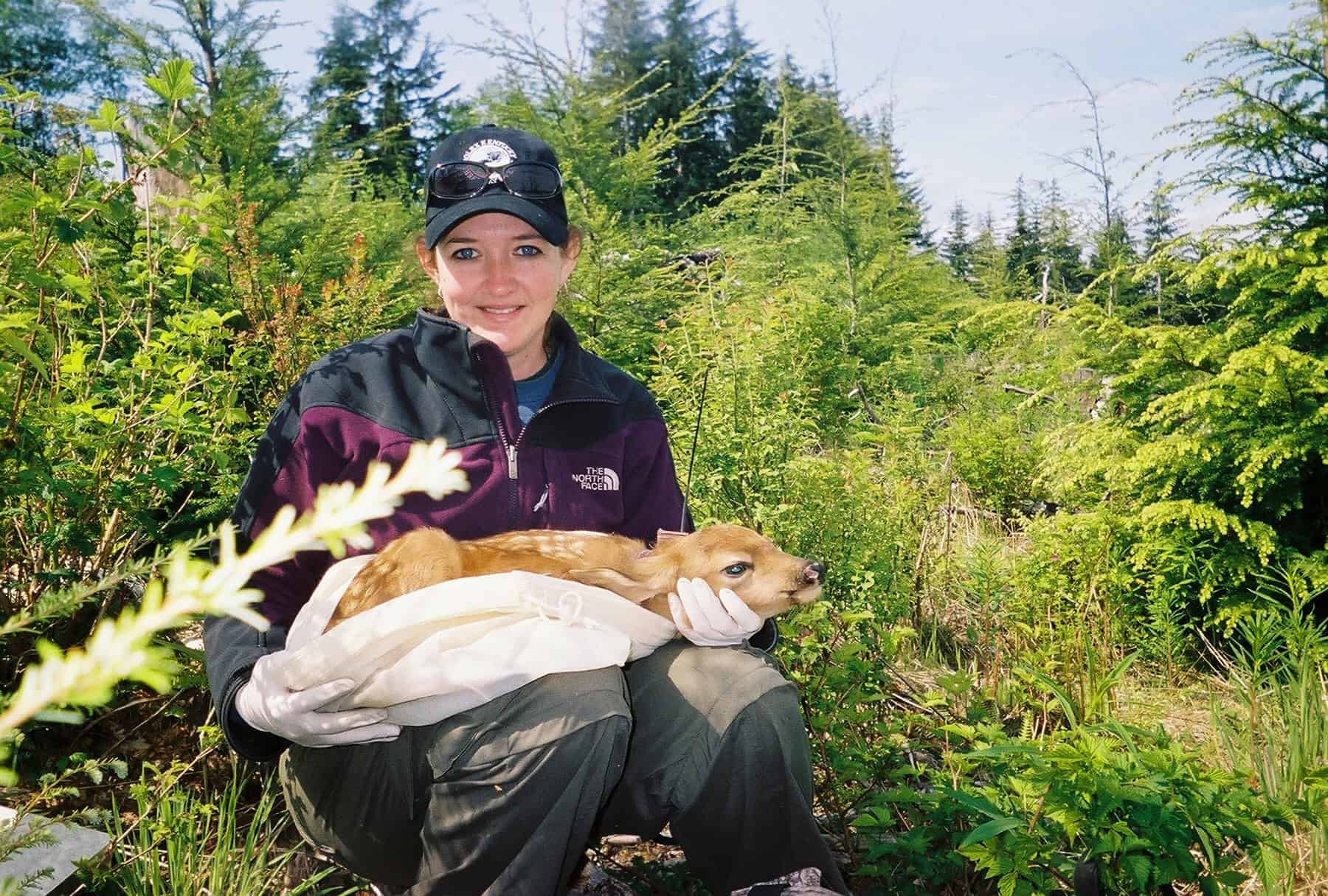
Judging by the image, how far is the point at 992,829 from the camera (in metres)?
2.15

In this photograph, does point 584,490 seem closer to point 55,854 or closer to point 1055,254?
point 55,854

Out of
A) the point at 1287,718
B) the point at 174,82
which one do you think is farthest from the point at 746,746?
the point at 1287,718

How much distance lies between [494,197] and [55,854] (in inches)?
81.6

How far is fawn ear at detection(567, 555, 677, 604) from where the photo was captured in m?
2.28

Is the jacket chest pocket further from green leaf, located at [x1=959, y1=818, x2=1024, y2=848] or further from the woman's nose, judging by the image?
green leaf, located at [x1=959, y1=818, x2=1024, y2=848]

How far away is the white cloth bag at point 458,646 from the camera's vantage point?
2.01m

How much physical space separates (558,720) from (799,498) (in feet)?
7.84

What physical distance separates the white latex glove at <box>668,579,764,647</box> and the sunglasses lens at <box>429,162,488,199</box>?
1.27 metres

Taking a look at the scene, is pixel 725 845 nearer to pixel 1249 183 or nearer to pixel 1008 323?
pixel 1249 183

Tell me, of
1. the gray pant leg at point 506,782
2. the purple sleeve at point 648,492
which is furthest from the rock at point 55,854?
the purple sleeve at point 648,492

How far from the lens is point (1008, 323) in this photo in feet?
26.8

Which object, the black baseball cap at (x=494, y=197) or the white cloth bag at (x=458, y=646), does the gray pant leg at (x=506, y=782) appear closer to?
the white cloth bag at (x=458, y=646)

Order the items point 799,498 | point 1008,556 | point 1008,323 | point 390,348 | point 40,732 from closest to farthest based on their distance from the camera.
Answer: point 390,348
point 40,732
point 799,498
point 1008,556
point 1008,323

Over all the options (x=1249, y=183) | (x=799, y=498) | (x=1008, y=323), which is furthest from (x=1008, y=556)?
(x=1008, y=323)
